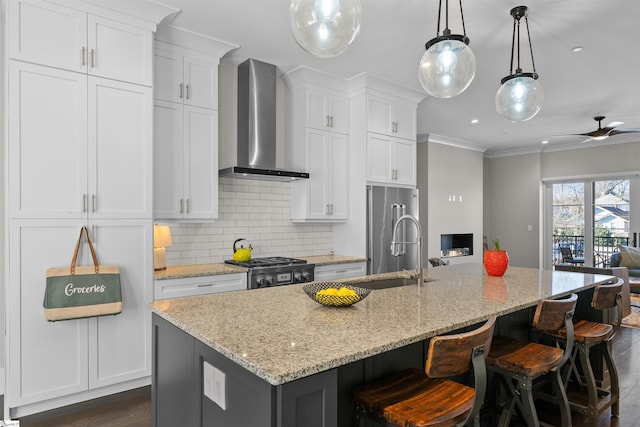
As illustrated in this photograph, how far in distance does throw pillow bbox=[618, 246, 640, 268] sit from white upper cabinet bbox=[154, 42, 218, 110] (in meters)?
7.13

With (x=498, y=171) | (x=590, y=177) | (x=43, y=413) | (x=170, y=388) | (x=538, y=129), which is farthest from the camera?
(x=498, y=171)

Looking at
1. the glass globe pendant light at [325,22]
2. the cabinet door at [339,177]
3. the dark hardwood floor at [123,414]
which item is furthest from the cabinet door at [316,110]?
the dark hardwood floor at [123,414]

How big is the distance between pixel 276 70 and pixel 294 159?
0.92 metres

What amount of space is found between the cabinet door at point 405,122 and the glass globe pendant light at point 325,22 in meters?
3.17

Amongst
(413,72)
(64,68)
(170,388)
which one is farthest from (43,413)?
(413,72)

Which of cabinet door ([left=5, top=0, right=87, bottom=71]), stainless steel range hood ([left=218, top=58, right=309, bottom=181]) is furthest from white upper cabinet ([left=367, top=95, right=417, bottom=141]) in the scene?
cabinet door ([left=5, top=0, right=87, bottom=71])

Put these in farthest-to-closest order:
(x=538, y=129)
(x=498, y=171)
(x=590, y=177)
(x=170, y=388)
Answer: (x=498, y=171)
(x=590, y=177)
(x=538, y=129)
(x=170, y=388)

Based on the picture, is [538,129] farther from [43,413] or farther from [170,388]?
[43,413]

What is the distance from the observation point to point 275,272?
368 centimetres

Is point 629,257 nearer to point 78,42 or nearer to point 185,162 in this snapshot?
point 185,162

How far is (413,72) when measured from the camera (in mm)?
4262

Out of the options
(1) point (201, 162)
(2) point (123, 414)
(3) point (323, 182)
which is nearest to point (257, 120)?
(1) point (201, 162)

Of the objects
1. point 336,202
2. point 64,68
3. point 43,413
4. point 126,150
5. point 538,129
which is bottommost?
point 43,413

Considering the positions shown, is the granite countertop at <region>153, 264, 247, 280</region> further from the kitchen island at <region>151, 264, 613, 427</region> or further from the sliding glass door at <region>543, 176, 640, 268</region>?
the sliding glass door at <region>543, 176, 640, 268</region>
